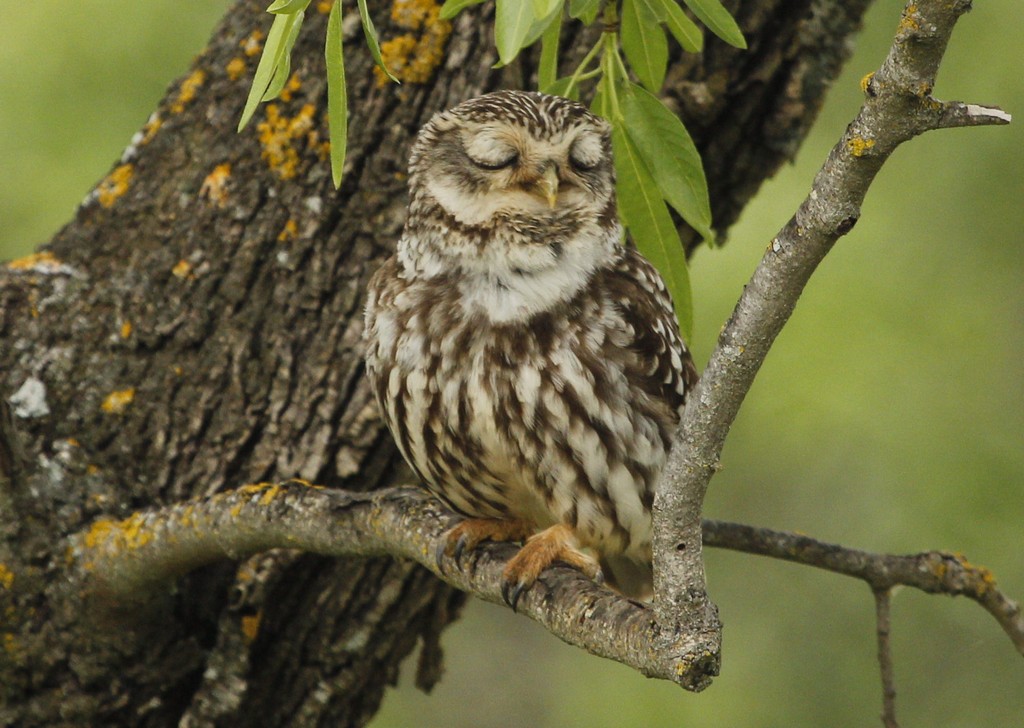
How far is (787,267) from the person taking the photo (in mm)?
1690

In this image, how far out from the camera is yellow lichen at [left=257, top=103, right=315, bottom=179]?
313 cm

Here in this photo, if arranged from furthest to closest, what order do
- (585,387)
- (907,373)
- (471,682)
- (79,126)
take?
(471,682), (907,373), (79,126), (585,387)

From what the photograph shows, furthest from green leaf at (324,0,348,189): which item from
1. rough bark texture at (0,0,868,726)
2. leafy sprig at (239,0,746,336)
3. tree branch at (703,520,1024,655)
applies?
tree branch at (703,520,1024,655)

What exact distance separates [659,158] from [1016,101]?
3.27 m

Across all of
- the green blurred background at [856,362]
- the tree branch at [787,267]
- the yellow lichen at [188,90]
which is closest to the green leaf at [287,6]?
the tree branch at [787,267]

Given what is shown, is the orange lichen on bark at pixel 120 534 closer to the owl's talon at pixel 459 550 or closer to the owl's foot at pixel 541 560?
the owl's talon at pixel 459 550

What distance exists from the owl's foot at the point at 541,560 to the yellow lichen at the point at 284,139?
Result: 43.8 inches

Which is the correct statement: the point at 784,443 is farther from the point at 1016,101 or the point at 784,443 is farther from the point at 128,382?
the point at 128,382

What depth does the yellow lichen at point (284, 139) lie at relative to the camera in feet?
10.3

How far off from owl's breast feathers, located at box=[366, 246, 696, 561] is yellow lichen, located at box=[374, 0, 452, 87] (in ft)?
1.76

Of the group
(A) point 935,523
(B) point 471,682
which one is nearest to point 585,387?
(A) point 935,523

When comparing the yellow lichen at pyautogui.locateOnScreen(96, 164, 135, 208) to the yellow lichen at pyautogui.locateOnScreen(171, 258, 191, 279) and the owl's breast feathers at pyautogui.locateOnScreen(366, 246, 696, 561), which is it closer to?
the yellow lichen at pyautogui.locateOnScreen(171, 258, 191, 279)

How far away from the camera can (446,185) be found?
2740 millimetres

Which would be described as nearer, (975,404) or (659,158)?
(659,158)
